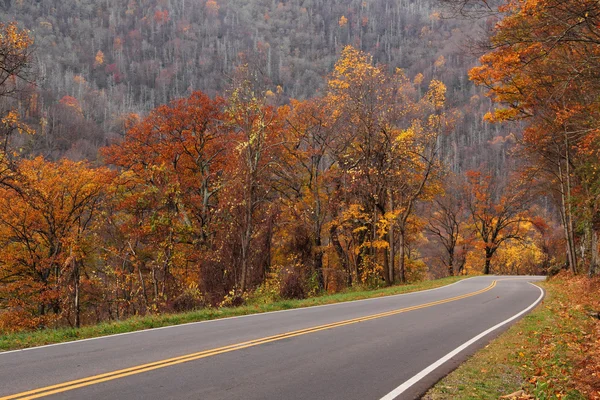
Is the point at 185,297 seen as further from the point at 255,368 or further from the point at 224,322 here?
the point at 255,368

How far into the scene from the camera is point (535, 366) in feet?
23.0

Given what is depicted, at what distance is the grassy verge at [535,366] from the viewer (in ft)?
A: 18.4

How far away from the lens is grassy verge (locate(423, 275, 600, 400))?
5.61 metres

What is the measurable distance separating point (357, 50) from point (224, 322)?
740 inches

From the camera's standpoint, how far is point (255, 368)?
6.56 meters

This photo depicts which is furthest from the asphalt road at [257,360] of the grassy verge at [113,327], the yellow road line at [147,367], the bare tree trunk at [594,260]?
the bare tree trunk at [594,260]

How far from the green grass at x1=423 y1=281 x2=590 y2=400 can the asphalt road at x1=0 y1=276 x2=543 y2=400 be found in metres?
0.34

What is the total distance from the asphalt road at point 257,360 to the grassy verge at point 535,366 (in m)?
0.36

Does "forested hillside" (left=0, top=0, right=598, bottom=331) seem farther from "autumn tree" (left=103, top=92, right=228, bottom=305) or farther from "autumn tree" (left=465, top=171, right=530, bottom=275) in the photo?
"autumn tree" (left=465, top=171, right=530, bottom=275)

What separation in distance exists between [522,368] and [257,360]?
414 cm

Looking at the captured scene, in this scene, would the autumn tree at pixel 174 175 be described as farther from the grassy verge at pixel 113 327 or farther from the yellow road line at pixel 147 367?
the yellow road line at pixel 147 367

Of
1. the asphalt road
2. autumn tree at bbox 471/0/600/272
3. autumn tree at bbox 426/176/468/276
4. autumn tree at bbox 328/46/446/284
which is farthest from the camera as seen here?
autumn tree at bbox 426/176/468/276

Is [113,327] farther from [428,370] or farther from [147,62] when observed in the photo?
[147,62]

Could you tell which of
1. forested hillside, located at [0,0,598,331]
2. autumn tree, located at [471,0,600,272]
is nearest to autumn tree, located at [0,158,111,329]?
forested hillside, located at [0,0,598,331]
